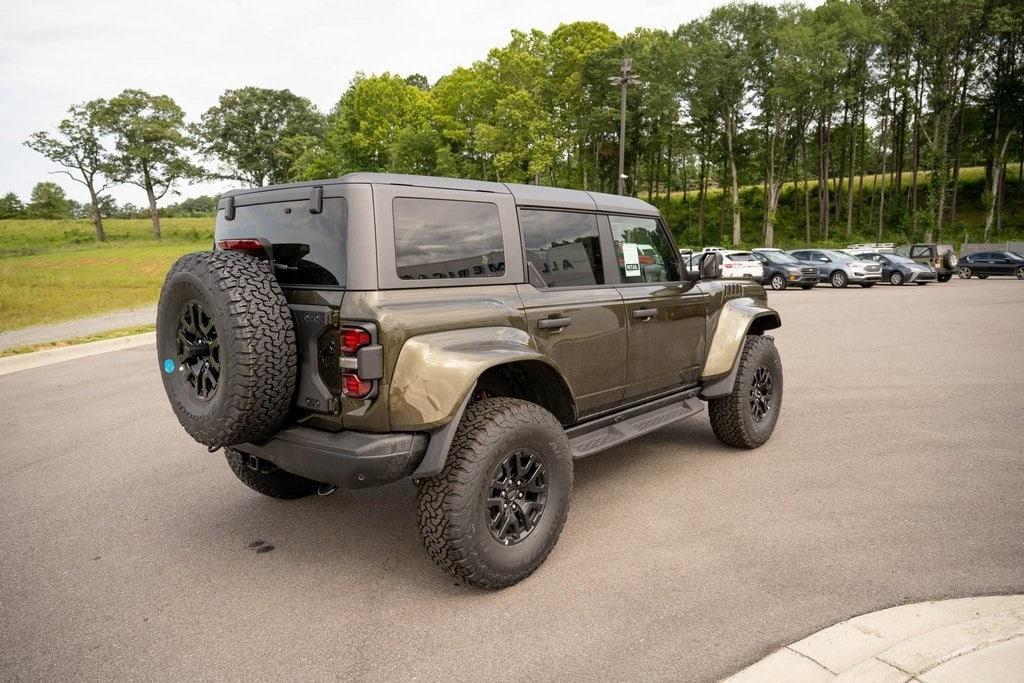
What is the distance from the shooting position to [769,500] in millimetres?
4059

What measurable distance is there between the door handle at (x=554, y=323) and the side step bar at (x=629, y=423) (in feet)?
2.17

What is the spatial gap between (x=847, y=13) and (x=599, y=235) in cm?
4343

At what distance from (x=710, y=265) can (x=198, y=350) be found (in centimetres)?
333

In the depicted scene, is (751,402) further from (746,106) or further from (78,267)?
(746,106)

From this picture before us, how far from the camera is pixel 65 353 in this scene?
1112 cm

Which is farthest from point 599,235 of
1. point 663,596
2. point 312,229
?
point 663,596

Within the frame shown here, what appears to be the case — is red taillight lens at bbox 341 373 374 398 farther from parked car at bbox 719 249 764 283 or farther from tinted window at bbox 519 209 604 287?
parked car at bbox 719 249 764 283

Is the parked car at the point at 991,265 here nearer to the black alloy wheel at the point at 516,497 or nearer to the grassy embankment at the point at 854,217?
the grassy embankment at the point at 854,217

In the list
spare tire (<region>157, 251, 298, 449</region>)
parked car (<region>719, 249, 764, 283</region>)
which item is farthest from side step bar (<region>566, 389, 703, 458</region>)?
parked car (<region>719, 249, 764, 283</region>)

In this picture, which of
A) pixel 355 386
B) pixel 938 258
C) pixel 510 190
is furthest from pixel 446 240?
pixel 938 258

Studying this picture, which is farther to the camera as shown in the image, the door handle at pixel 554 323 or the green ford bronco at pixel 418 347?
the door handle at pixel 554 323

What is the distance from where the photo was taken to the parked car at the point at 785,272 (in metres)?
24.3

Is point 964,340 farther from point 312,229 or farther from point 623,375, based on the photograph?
point 312,229

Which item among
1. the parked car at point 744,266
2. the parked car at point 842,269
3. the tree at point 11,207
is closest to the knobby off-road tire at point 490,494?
the parked car at point 744,266
